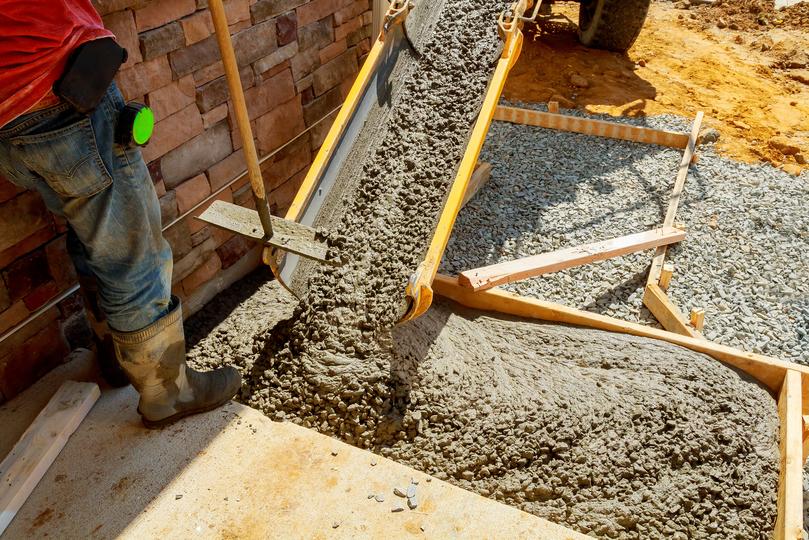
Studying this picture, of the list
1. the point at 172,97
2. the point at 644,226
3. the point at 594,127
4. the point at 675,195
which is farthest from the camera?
the point at 594,127

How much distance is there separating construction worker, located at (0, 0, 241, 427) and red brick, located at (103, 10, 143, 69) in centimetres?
55

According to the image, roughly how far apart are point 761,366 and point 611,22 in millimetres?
5162

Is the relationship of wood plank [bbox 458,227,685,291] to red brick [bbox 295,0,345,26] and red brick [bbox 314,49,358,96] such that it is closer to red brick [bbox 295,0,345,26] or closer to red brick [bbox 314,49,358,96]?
red brick [bbox 314,49,358,96]

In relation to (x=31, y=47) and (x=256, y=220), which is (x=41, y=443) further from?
(x=31, y=47)

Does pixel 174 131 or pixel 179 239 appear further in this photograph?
pixel 179 239

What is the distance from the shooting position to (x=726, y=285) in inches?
140

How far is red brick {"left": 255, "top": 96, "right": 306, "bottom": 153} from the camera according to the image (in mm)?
3299

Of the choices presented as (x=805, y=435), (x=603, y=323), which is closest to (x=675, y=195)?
(x=603, y=323)

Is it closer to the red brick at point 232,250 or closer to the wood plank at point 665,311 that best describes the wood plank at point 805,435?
the wood plank at point 665,311

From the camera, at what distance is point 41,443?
228 centimetres

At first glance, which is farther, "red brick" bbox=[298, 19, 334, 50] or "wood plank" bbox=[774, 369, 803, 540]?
"red brick" bbox=[298, 19, 334, 50]

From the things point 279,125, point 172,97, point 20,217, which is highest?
point 172,97

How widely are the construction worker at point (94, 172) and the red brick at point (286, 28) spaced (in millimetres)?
1448

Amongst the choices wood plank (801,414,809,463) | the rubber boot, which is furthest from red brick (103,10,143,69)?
wood plank (801,414,809,463)
